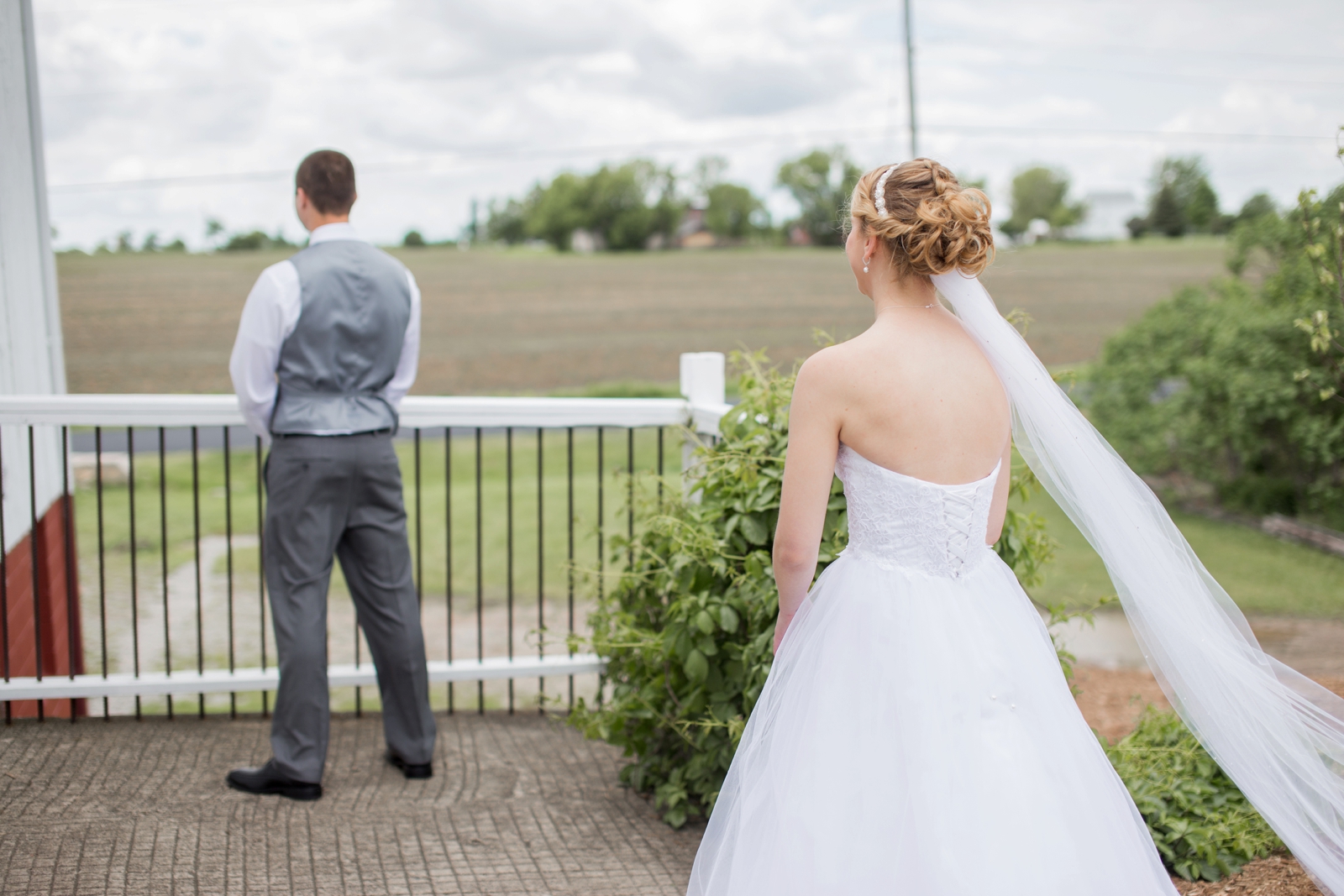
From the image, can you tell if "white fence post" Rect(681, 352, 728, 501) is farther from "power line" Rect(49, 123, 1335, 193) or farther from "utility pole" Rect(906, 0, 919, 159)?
"power line" Rect(49, 123, 1335, 193)

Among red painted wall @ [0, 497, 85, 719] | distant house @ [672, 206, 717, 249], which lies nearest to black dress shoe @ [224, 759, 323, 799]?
red painted wall @ [0, 497, 85, 719]

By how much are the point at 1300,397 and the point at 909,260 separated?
8.55m

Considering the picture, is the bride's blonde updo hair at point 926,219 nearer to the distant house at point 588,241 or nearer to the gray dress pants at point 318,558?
the gray dress pants at point 318,558

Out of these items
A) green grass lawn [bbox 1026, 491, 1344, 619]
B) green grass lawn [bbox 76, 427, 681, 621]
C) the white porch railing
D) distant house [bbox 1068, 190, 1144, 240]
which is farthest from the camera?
distant house [bbox 1068, 190, 1144, 240]

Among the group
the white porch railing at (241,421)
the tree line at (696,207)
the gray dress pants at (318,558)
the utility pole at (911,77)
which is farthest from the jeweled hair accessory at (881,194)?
the tree line at (696,207)

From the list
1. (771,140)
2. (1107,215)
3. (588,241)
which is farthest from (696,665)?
(1107,215)

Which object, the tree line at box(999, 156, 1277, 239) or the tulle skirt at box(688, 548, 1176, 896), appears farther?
the tree line at box(999, 156, 1277, 239)

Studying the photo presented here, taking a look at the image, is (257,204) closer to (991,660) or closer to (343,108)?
(343,108)

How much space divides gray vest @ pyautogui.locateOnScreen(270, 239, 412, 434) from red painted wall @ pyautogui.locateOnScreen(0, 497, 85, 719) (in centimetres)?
141

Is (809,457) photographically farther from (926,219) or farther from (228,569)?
(228,569)

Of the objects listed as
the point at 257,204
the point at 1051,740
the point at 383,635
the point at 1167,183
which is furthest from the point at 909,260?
the point at 1167,183

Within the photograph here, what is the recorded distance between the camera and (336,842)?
2631 mm

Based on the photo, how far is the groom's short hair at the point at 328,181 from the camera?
2.91 m

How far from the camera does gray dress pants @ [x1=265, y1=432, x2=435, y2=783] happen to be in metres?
2.85
